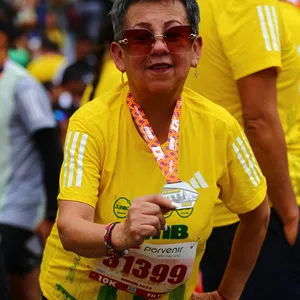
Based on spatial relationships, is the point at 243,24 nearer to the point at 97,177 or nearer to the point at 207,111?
the point at 207,111

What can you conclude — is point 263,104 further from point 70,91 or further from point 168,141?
point 70,91

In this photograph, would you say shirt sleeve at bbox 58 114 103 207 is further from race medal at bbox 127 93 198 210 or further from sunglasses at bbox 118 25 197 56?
sunglasses at bbox 118 25 197 56

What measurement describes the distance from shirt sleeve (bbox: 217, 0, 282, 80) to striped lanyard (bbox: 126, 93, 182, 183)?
2.47 feet

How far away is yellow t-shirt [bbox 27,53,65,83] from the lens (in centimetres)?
1218

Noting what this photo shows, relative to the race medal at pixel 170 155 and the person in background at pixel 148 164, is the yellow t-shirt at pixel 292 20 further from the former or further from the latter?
the race medal at pixel 170 155

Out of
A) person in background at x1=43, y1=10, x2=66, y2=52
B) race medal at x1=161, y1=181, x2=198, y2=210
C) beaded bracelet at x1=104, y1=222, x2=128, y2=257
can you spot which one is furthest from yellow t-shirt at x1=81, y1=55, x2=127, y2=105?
person in background at x1=43, y1=10, x2=66, y2=52

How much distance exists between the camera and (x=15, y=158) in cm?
564

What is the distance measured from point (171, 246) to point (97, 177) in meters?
0.35

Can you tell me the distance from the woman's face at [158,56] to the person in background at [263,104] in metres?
0.81

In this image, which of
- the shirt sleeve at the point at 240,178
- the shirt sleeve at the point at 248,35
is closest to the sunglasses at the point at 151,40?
the shirt sleeve at the point at 240,178

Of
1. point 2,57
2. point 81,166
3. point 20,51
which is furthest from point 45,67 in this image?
point 81,166

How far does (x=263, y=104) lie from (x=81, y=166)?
1137 millimetres

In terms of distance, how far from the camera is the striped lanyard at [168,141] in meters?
2.82

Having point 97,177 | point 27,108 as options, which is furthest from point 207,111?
point 27,108
